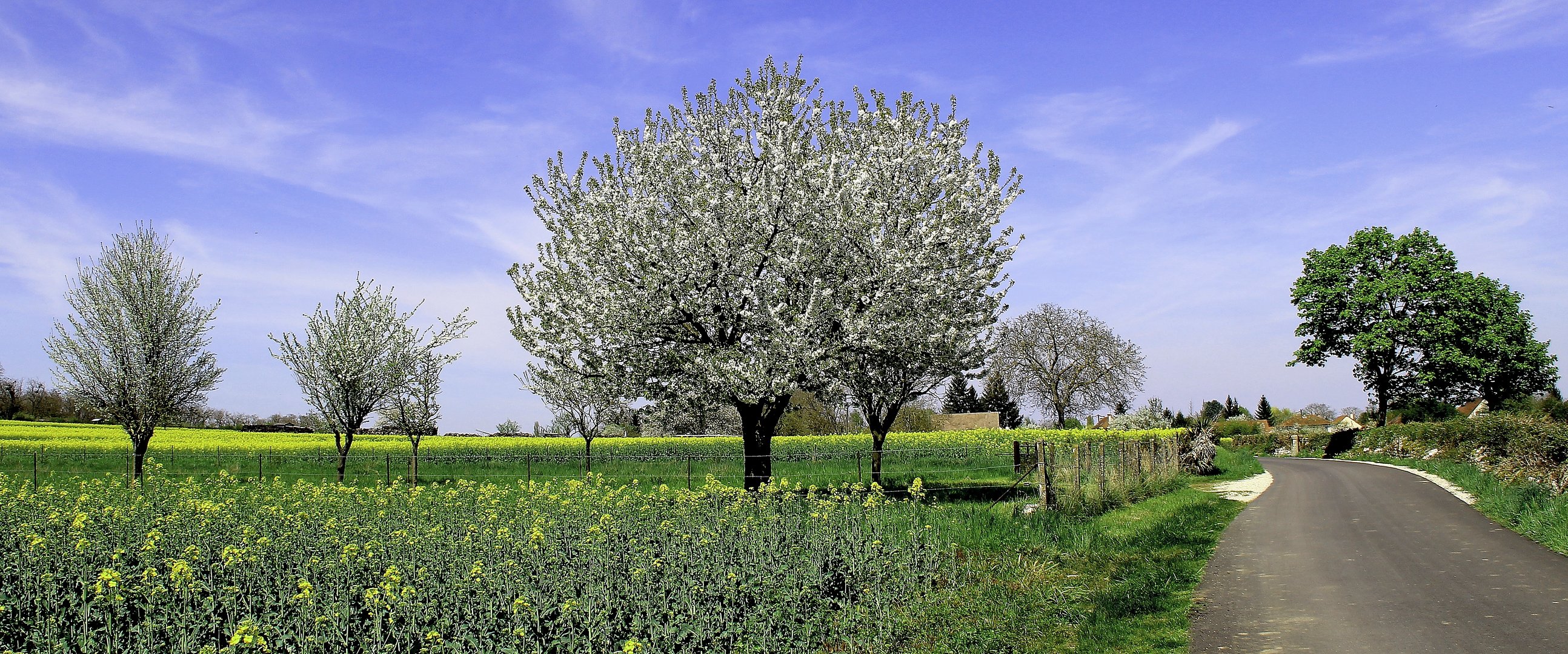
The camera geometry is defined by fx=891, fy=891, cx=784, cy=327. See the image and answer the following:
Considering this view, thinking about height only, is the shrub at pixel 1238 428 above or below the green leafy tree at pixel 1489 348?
below

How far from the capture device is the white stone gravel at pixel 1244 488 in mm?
21875

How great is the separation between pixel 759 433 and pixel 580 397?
13555mm

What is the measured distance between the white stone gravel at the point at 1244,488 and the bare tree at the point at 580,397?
48.6 feet

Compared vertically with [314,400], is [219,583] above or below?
below

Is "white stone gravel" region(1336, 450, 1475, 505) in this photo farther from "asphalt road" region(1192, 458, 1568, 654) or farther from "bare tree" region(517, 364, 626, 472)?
"bare tree" region(517, 364, 626, 472)

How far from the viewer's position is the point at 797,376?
1841 centimetres

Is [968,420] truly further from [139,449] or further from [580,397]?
[139,449]

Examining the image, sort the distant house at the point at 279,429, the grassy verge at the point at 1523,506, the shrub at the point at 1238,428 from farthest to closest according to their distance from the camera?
the shrub at the point at 1238,428 → the distant house at the point at 279,429 → the grassy verge at the point at 1523,506

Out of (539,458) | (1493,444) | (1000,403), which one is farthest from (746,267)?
(1000,403)

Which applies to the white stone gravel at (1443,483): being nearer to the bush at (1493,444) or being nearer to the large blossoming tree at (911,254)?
the bush at (1493,444)

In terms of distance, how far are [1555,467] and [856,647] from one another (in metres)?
19.1

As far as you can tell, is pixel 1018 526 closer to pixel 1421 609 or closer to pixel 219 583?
pixel 1421 609

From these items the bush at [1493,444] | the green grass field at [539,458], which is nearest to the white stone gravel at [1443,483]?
the bush at [1493,444]

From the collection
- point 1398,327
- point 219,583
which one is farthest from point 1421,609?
point 1398,327
